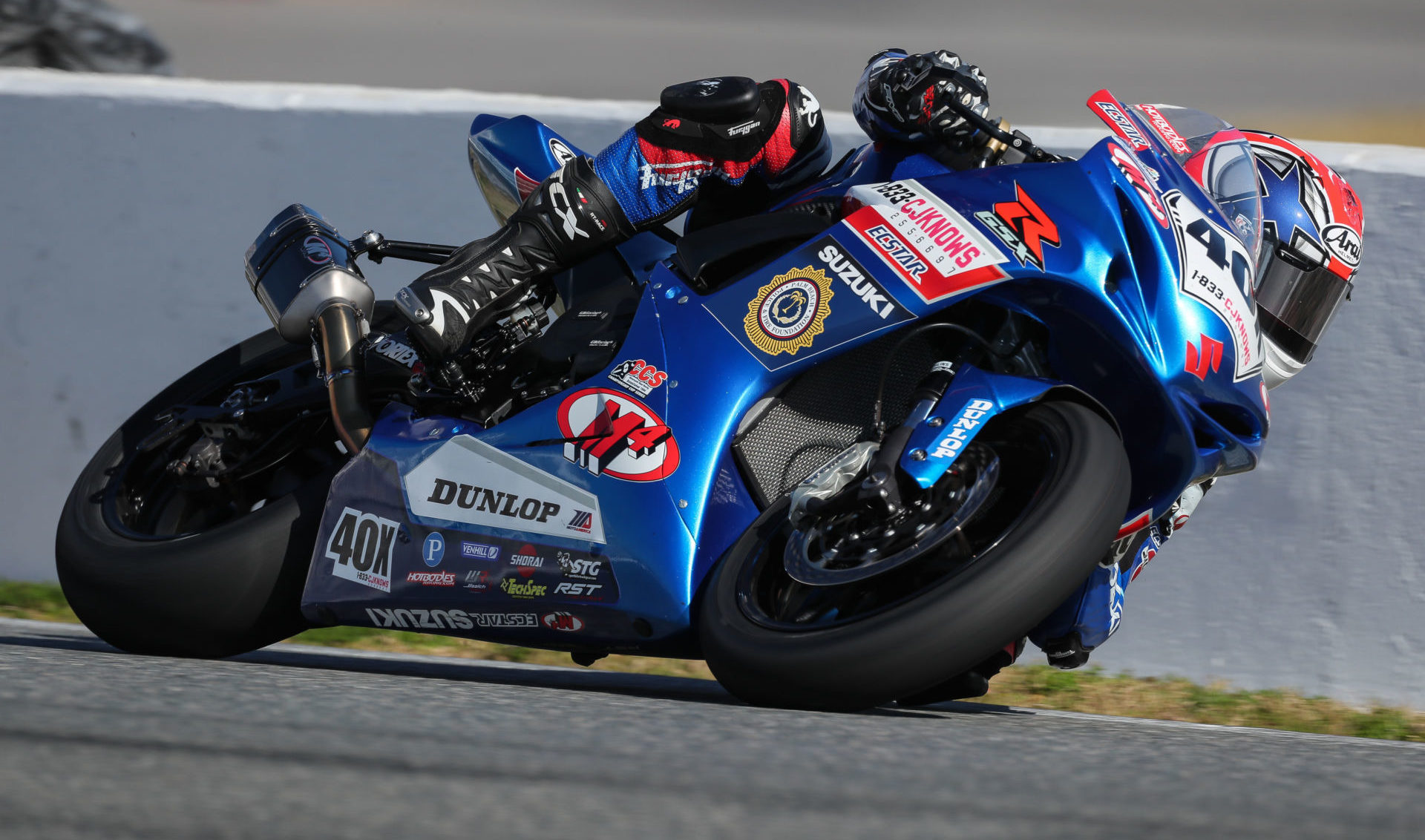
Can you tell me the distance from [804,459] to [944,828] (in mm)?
1296

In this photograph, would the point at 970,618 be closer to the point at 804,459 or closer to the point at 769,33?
the point at 804,459

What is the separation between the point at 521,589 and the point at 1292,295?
1653 millimetres

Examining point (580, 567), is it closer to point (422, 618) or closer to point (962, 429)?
point (422, 618)

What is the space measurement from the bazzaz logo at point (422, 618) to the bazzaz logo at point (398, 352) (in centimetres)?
62

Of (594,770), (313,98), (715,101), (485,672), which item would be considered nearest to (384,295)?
(313,98)

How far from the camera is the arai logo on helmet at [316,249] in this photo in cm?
374

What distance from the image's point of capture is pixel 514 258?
3.42m

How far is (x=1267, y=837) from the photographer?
75.0 inches

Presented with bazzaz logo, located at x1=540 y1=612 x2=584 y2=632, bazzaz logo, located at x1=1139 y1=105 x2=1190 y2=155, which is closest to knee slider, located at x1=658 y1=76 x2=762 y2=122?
bazzaz logo, located at x1=1139 y1=105 x2=1190 y2=155

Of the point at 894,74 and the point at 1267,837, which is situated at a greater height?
the point at 894,74

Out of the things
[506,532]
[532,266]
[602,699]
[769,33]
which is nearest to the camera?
[602,699]

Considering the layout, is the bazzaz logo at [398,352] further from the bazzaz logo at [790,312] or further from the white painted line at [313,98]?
the white painted line at [313,98]

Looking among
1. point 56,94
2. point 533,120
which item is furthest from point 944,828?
point 56,94

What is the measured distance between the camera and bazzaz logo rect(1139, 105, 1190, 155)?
3.23 metres
